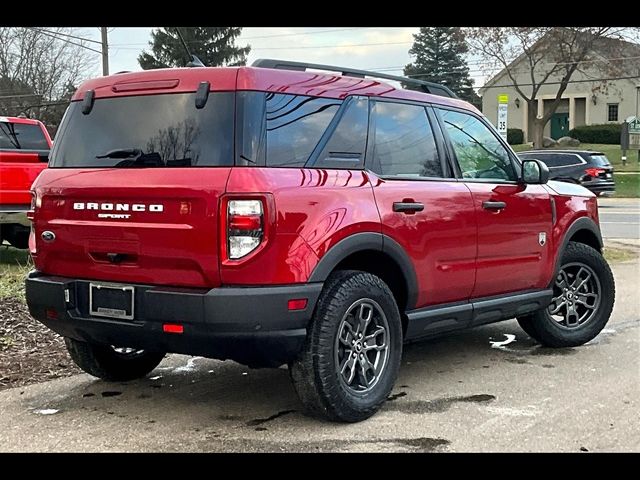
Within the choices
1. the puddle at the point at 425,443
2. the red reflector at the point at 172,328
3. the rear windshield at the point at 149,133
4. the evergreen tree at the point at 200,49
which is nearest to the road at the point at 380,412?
the puddle at the point at 425,443

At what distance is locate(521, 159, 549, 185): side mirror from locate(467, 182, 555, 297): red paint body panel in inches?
2.4

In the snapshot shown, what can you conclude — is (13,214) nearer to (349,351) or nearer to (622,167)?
(349,351)

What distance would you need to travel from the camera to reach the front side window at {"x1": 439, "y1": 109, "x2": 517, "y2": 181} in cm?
546

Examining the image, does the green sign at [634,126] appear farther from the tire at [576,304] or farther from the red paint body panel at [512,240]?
the red paint body panel at [512,240]

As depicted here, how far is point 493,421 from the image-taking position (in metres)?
4.45

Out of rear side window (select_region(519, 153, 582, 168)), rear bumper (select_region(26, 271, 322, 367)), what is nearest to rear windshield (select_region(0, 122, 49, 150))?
rear bumper (select_region(26, 271, 322, 367))

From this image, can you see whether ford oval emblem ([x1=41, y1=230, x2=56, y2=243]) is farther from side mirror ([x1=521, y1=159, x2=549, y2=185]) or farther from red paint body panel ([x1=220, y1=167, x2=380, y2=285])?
side mirror ([x1=521, y1=159, x2=549, y2=185])

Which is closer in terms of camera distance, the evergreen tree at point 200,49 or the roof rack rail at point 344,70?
the roof rack rail at point 344,70

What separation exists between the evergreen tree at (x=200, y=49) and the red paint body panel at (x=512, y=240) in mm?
38185

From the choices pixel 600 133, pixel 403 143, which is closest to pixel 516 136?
pixel 600 133

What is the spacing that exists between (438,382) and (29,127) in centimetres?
851

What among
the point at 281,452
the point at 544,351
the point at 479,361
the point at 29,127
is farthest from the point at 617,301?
the point at 29,127

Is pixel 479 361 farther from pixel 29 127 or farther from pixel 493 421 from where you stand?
pixel 29 127

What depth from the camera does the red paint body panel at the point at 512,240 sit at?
5.36m
